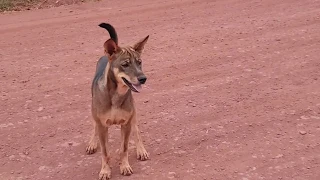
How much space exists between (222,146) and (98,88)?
5.76ft

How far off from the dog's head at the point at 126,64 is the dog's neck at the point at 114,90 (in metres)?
0.12

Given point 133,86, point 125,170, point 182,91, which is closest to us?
point 133,86

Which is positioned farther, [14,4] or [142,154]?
[14,4]

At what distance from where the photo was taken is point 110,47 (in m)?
4.58

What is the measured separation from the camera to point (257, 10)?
34.7 feet

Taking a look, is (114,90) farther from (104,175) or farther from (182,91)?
(182,91)

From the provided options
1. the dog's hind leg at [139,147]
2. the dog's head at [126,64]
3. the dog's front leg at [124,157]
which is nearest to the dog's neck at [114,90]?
the dog's head at [126,64]

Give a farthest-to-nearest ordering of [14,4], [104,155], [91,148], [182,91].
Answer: [14,4]
[182,91]
[91,148]
[104,155]

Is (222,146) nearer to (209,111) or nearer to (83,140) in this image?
(209,111)

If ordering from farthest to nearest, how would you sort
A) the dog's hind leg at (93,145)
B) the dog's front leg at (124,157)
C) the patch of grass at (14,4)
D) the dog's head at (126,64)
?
the patch of grass at (14,4) < the dog's hind leg at (93,145) < the dog's front leg at (124,157) < the dog's head at (126,64)

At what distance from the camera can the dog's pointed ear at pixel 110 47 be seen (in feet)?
14.9

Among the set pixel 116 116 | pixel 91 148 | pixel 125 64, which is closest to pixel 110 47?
pixel 125 64

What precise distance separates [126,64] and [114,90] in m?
0.38

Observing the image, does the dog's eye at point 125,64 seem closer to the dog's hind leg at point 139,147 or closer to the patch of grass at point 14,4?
the dog's hind leg at point 139,147
